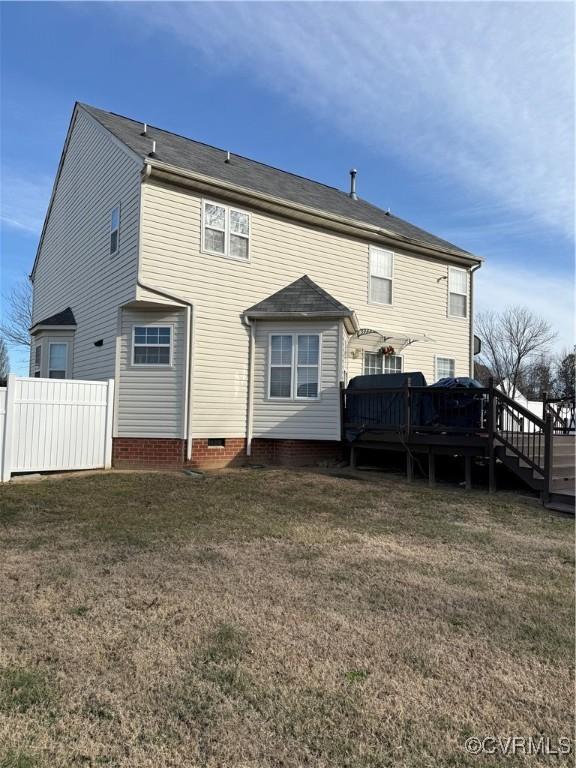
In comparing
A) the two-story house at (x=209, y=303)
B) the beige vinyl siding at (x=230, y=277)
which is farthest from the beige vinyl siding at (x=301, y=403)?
the beige vinyl siding at (x=230, y=277)

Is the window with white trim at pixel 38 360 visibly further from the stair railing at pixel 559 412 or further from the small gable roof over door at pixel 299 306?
the stair railing at pixel 559 412

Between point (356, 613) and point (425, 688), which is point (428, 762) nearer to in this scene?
point (425, 688)

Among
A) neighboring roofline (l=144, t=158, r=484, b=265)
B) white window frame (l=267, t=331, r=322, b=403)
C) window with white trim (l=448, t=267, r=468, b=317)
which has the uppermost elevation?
neighboring roofline (l=144, t=158, r=484, b=265)

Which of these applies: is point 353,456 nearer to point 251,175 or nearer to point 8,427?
point 8,427

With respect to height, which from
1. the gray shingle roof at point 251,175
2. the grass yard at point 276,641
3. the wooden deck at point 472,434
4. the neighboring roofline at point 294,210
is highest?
the gray shingle roof at point 251,175

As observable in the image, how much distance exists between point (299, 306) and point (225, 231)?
2415mm

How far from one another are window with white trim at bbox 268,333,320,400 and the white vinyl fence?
12.0 ft

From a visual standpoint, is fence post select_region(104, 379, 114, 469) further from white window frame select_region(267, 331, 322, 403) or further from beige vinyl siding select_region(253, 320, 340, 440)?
white window frame select_region(267, 331, 322, 403)

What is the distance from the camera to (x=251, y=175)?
13.9m

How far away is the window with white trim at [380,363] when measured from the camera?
14.3 m

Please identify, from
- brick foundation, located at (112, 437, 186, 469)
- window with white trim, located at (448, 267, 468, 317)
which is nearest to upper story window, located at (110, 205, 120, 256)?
brick foundation, located at (112, 437, 186, 469)

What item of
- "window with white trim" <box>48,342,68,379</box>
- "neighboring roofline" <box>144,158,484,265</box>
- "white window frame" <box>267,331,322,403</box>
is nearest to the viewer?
"neighboring roofline" <box>144,158,484,265</box>

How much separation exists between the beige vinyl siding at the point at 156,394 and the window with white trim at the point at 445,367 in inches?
327

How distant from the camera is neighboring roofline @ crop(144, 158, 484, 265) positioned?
10.8 m
